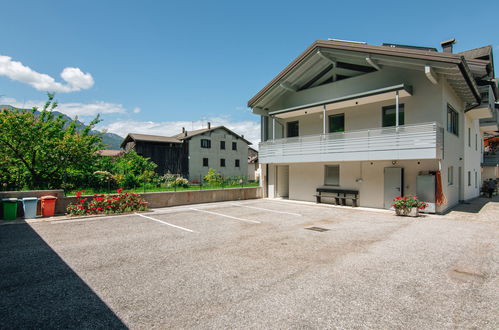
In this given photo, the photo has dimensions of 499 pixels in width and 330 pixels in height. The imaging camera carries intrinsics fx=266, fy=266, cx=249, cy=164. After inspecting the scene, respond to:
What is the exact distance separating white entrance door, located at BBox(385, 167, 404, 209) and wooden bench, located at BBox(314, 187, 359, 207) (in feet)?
5.38

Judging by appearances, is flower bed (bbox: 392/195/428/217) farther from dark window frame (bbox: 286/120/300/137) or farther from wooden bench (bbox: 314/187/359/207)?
dark window frame (bbox: 286/120/300/137)

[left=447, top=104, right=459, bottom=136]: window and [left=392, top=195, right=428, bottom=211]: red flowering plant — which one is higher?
[left=447, top=104, right=459, bottom=136]: window

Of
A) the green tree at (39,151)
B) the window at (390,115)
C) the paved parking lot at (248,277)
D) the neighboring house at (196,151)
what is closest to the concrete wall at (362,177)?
the window at (390,115)

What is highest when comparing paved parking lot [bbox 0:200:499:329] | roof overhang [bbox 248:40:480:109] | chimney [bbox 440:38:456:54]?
chimney [bbox 440:38:456:54]

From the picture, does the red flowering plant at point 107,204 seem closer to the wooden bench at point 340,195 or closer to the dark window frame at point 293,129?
the wooden bench at point 340,195

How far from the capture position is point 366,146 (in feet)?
45.1

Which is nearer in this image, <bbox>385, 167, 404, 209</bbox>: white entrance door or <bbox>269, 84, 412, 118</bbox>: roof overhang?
<bbox>269, 84, 412, 118</bbox>: roof overhang

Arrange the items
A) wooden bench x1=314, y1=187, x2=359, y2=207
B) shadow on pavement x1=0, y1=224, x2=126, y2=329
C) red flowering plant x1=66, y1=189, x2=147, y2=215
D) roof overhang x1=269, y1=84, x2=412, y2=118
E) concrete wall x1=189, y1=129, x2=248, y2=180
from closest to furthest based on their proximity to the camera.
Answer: shadow on pavement x1=0, y1=224, x2=126, y2=329
red flowering plant x1=66, y1=189, x2=147, y2=215
roof overhang x1=269, y1=84, x2=412, y2=118
wooden bench x1=314, y1=187, x2=359, y2=207
concrete wall x1=189, y1=129, x2=248, y2=180

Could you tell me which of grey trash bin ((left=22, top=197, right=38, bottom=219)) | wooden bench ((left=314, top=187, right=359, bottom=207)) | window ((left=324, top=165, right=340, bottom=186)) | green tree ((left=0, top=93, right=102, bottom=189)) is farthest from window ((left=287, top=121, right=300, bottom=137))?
grey trash bin ((left=22, top=197, right=38, bottom=219))

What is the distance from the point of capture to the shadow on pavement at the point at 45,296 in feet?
11.8

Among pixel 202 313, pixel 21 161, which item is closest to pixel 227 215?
pixel 202 313

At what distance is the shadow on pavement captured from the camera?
360 cm

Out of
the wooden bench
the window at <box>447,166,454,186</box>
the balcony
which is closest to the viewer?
the balcony

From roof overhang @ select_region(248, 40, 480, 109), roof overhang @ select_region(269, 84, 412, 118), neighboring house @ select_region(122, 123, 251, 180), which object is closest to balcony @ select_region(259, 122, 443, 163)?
roof overhang @ select_region(269, 84, 412, 118)
